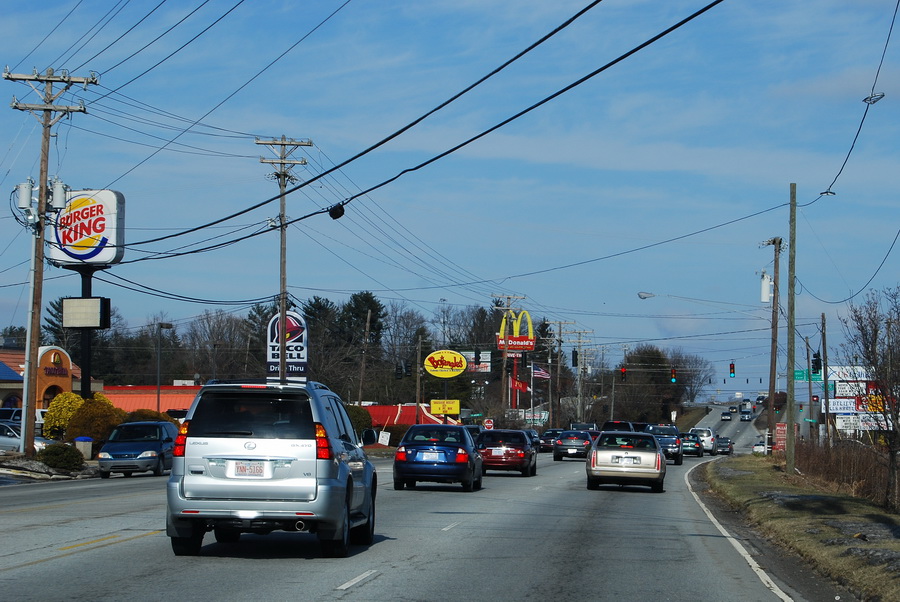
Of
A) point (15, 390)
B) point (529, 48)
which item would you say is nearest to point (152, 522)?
point (529, 48)

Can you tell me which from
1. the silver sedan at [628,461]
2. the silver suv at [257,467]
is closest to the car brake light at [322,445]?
the silver suv at [257,467]

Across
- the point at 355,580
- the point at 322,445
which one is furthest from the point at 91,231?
the point at 355,580

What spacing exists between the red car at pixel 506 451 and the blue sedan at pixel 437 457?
8.78m

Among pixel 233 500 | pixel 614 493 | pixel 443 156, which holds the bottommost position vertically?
pixel 614 493

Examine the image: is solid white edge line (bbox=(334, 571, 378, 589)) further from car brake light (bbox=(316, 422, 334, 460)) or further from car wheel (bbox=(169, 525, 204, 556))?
car wheel (bbox=(169, 525, 204, 556))

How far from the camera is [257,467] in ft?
37.4

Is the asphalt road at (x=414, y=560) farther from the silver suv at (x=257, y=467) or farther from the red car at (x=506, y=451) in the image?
the red car at (x=506, y=451)

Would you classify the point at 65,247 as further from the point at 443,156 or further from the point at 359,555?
the point at 359,555

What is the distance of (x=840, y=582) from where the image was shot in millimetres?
11891

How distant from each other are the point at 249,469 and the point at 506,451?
2400cm

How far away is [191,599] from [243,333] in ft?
382

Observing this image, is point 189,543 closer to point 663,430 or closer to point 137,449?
point 137,449

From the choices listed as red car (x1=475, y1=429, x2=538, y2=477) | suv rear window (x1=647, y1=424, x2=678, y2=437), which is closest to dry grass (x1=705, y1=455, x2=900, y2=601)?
red car (x1=475, y1=429, x2=538, y2=477)

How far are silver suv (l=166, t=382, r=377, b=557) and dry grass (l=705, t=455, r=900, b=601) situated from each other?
18.9ft
